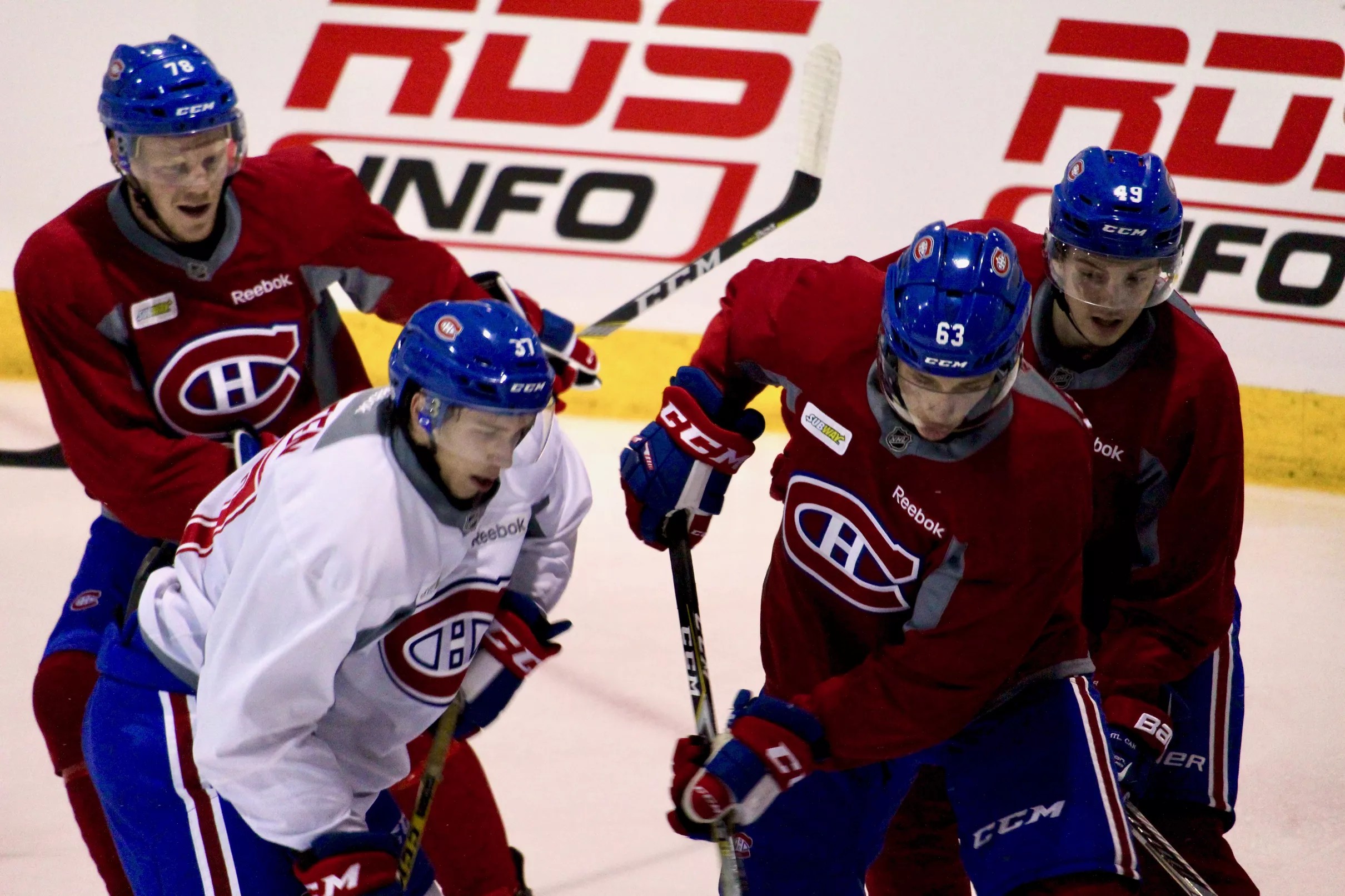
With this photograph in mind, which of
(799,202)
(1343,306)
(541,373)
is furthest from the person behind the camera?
(1343,306)

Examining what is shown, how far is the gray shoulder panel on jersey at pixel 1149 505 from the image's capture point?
2.22 m

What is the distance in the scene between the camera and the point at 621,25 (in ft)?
15.3

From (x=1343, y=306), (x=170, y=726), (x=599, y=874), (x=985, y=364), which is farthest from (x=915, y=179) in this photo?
(x=170, y=726)

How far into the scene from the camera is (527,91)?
4.74 m

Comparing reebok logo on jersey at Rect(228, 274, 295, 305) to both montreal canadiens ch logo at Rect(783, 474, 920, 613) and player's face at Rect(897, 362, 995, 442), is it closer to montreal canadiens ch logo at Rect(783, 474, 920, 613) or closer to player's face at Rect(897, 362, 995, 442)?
montreal canadiens ch logo at Rect(783, 474, 920, 613)

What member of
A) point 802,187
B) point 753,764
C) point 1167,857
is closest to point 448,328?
point 753,764

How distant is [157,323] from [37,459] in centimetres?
237

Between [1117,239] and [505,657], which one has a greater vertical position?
[1117,239]

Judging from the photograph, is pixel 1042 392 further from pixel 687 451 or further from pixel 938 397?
pixel 687 451

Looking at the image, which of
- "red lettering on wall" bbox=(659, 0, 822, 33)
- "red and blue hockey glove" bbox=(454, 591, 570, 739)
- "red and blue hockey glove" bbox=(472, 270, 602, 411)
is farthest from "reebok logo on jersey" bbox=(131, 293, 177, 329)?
"red lettering on wall" bbox=(659, 0, 822, 33)

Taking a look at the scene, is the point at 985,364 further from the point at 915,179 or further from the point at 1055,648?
the point at 915,179

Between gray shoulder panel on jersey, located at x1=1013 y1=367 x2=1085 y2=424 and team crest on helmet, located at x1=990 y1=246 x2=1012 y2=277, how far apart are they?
148 mm

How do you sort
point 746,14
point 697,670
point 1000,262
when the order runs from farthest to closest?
point 746,14 → point 697,670 → point 1000,262

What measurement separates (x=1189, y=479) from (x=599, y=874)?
129 cm
